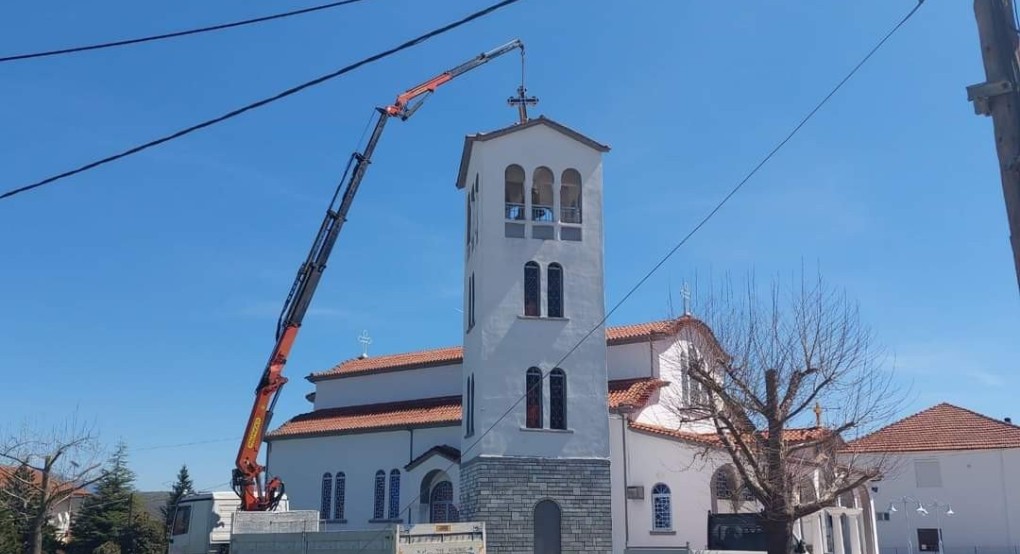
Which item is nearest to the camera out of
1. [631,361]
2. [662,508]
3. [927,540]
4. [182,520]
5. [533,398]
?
[182,520]

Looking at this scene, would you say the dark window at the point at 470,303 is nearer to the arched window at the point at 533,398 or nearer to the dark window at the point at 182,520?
the arched window at the point at 533,398

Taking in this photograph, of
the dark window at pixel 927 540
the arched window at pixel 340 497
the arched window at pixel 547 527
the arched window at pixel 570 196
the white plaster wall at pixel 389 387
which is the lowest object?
the dark window at pixel 927 540

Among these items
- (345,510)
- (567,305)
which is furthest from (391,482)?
(567,305)

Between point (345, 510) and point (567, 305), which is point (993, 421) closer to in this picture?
point (567, 305)

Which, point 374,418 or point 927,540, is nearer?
point 374,418

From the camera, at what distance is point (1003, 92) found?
7.95 metres

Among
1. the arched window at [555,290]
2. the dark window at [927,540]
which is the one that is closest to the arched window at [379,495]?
the arched window at [555,290]

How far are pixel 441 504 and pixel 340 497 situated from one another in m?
5.24

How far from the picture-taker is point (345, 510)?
34.8 meters

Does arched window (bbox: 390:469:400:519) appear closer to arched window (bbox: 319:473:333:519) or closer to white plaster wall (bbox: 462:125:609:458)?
arched window (bbox: 319:473:333:519)

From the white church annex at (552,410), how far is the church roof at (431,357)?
0.51ft

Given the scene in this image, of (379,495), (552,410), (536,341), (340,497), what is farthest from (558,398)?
(340,497)

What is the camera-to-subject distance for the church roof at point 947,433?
4125 cm

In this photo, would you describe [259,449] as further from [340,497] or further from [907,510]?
[907,510]
